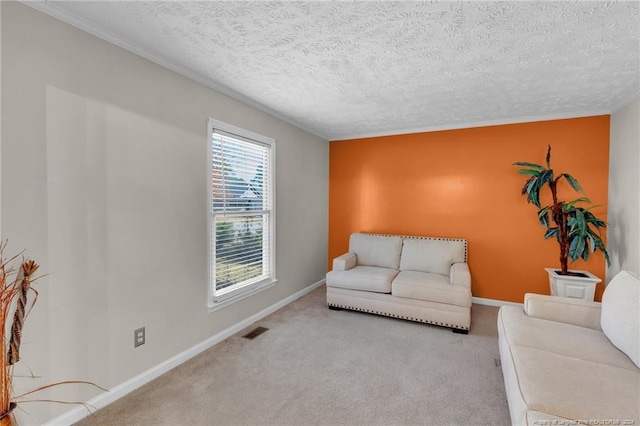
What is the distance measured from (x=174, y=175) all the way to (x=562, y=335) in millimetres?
2984

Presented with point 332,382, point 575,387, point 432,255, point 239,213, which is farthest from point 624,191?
point 239,213

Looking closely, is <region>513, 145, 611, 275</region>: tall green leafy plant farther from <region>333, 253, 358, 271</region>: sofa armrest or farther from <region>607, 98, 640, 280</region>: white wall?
<region>333, 253, 358, 271</region>: sofa armrest

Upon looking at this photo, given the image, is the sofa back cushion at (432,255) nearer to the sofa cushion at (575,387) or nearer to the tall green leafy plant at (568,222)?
the tall green leafy plant at (568,222)

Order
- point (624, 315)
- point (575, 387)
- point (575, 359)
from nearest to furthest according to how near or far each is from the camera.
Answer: point (575, 387), point (575, 359), point (624, 315)

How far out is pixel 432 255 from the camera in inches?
148

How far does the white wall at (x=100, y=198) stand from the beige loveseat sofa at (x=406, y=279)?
154 centimetres

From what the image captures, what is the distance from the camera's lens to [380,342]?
2859 mm

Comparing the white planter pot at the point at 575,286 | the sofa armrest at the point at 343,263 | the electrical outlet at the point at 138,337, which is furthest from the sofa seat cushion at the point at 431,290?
the electrical outlet at the point at 138,337

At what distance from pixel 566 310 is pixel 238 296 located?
279cm

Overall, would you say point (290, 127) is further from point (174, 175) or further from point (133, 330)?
point (133, 330)

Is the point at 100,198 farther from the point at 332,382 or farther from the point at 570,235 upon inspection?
the point at 570,235

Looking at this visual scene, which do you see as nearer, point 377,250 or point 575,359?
point 575,359

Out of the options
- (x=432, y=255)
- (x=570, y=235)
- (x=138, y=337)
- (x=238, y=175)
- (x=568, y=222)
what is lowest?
(x=138, y=337)

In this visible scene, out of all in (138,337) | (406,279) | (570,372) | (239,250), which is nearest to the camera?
(570,372)
